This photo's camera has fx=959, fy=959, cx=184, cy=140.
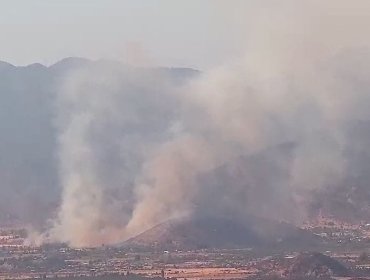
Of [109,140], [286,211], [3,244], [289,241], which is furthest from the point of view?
[109,140]

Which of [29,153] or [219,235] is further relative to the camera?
[29,153]

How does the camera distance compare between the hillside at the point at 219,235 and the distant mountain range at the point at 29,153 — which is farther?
the distant mountain range at the point at 29,153

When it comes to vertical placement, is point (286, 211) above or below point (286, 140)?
below

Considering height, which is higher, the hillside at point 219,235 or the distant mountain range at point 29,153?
the distant mountain range at point 29,153

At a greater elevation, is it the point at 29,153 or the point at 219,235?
the point at 29,153

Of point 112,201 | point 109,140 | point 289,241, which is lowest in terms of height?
point 289,241

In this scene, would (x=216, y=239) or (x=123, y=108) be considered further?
(x=123, y=108)

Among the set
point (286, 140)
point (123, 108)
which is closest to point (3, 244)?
point (286, 140)

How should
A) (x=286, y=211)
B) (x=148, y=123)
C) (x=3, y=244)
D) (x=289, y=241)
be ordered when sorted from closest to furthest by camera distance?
(x=289, y=241) → (x=3, y=244) → (x=286, y=211) → (x=148, y=123)

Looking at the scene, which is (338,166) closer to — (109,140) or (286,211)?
(286,211)

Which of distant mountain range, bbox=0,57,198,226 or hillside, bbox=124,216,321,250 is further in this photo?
distant mountain range, bbox=0,57,198,226

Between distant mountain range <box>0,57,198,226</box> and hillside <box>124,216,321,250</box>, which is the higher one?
distant mountain range <box>0,57,198,226</box>
